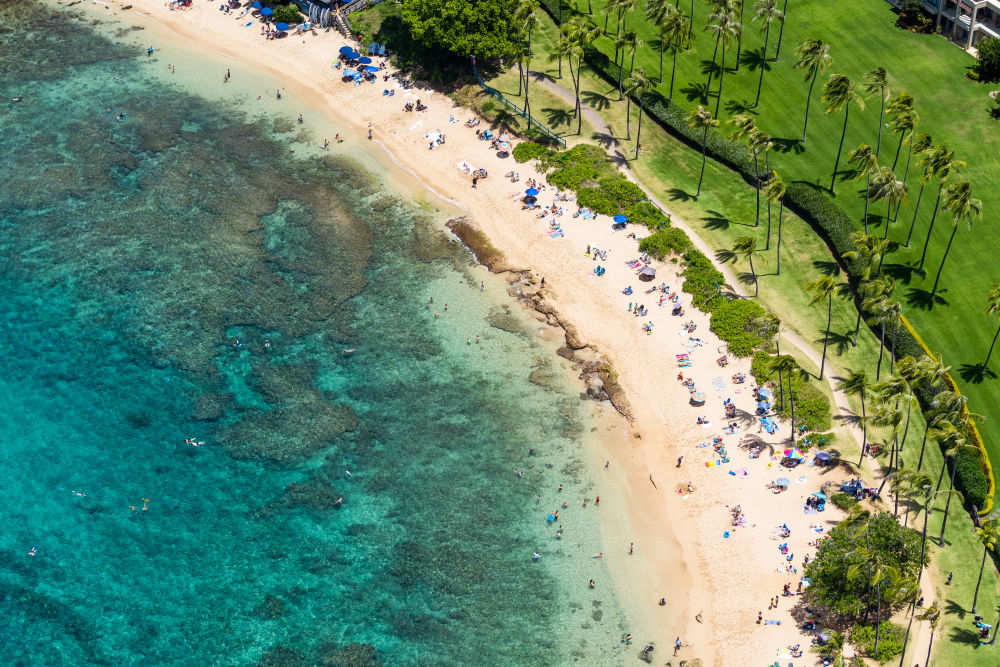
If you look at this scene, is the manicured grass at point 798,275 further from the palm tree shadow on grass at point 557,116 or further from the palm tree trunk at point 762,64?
the palm tree trunk at point 762,64

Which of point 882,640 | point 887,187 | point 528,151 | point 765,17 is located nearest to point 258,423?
point 528,151

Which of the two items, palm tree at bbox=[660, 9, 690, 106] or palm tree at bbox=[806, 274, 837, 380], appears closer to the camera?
palm tree at bbox=[806, 274, 837, 380]

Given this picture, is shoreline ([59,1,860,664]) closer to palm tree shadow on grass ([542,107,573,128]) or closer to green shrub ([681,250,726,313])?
green shrub ([681,250,726,313])

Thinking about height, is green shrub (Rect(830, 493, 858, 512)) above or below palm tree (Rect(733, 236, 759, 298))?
below

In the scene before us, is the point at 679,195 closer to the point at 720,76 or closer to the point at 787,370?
the point at 720,76

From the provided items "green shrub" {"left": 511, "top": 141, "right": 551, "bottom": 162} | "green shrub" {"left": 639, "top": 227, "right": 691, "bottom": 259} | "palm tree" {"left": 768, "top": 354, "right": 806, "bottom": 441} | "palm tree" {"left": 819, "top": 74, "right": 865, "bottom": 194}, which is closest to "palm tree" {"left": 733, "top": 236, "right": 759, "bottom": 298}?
"green shrub" {"left": 639, "top": 227, "right": 691, "bottom": 259}

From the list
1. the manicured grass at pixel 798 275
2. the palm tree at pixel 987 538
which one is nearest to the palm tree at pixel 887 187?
the manicured grass at pixel 798 275

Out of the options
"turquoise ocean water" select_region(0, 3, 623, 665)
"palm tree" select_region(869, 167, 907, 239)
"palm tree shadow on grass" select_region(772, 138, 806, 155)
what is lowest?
"turquoise ocean water" select_region(0, 3, 623, 665)
